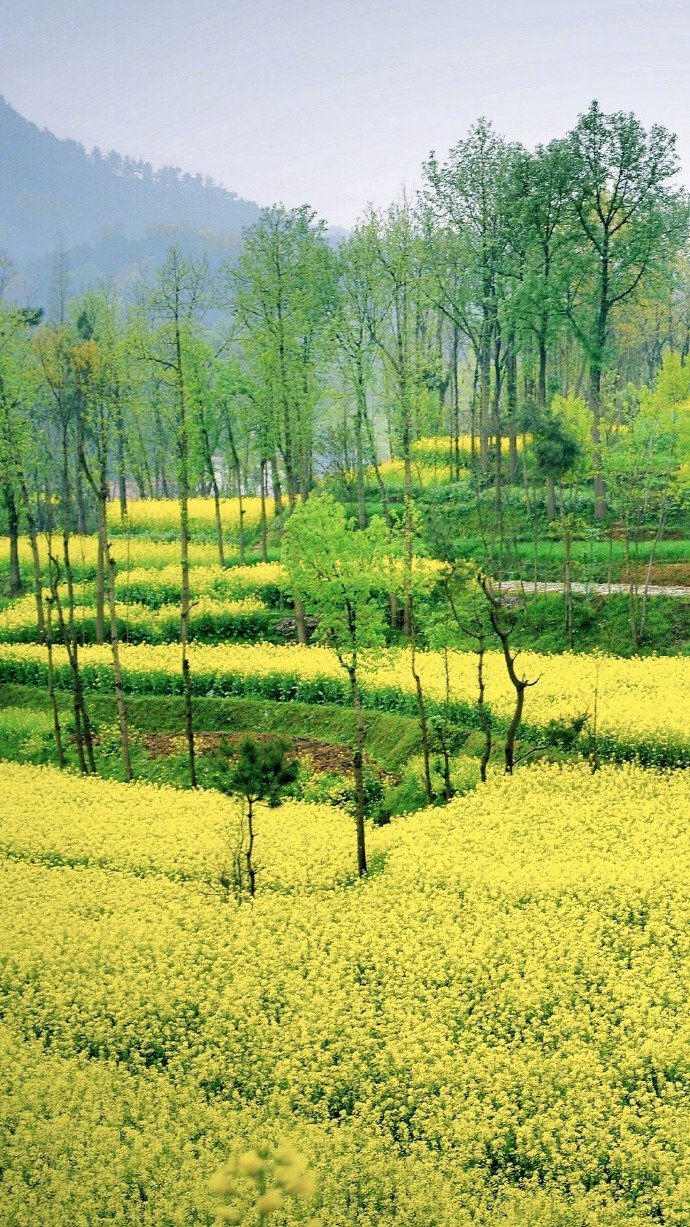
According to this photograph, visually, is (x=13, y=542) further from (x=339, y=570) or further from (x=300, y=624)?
(x=339, y=570)

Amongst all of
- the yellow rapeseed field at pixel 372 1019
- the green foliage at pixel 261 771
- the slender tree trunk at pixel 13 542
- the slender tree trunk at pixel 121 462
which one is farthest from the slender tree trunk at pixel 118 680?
the slender tree trunk at pixel 13 542

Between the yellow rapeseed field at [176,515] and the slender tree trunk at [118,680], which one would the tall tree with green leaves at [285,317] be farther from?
the slender tree trunk at [118,680]

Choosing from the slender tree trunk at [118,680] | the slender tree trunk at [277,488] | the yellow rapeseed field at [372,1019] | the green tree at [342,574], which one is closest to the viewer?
the yellow rapeseed field at [372,1019]

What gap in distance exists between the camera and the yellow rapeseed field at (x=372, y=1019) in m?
13.5

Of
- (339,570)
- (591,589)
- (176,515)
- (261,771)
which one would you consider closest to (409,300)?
(591,589)

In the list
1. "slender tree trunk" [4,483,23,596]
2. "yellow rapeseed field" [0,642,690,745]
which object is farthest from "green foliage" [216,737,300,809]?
"slender tree trunk" [4,483,23,596]

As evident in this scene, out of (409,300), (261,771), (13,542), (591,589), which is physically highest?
(409,300)

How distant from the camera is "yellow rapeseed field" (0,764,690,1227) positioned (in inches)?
531

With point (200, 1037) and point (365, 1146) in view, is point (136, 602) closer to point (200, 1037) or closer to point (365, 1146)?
point (200, 1037)

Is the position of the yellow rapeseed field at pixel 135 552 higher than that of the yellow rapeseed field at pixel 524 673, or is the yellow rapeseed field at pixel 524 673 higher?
the yellow rapeseed field at pixel 135 552

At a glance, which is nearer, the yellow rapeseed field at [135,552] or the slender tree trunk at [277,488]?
the slender tree trunk at [277,488]

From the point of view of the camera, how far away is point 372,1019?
1675 centimetres

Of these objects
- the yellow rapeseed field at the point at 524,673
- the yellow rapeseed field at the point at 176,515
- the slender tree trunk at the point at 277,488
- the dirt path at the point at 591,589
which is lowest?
the yellow rapeseed field at the point at 524,673

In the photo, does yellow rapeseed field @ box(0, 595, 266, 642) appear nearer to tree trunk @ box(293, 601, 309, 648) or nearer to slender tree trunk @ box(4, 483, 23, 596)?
slender tree trunk @ box(4, 483, 23, 596)
